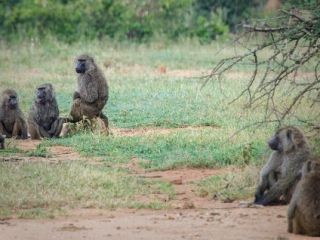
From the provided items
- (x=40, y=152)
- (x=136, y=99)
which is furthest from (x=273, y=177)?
(x=136, y=99)

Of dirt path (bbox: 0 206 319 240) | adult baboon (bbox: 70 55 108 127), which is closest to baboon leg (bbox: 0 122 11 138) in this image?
adult baboon (bbox: 70 55 108 127)

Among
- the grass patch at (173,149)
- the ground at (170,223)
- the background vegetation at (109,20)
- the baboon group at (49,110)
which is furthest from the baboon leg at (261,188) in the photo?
the background vegetation at (109,20)

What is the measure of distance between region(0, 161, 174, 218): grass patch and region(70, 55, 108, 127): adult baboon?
318 centimetres

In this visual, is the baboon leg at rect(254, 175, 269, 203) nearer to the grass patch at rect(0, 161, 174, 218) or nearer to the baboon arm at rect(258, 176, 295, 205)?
the baboon arm at rect(258, 176, 295, 205)

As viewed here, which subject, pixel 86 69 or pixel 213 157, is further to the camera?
pixel 86 69

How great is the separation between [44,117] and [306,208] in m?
6.64

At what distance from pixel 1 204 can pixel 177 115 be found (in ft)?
21.5

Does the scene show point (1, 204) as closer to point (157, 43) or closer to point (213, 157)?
point (213, 157)

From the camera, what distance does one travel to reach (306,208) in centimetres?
842

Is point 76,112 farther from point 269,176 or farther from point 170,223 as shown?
point 170,223

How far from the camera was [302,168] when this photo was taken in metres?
8.98

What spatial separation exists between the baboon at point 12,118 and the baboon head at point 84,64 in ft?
3.51

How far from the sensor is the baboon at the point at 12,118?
46.8 feet

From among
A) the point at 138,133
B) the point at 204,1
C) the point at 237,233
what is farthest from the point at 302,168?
the point at 204,1
